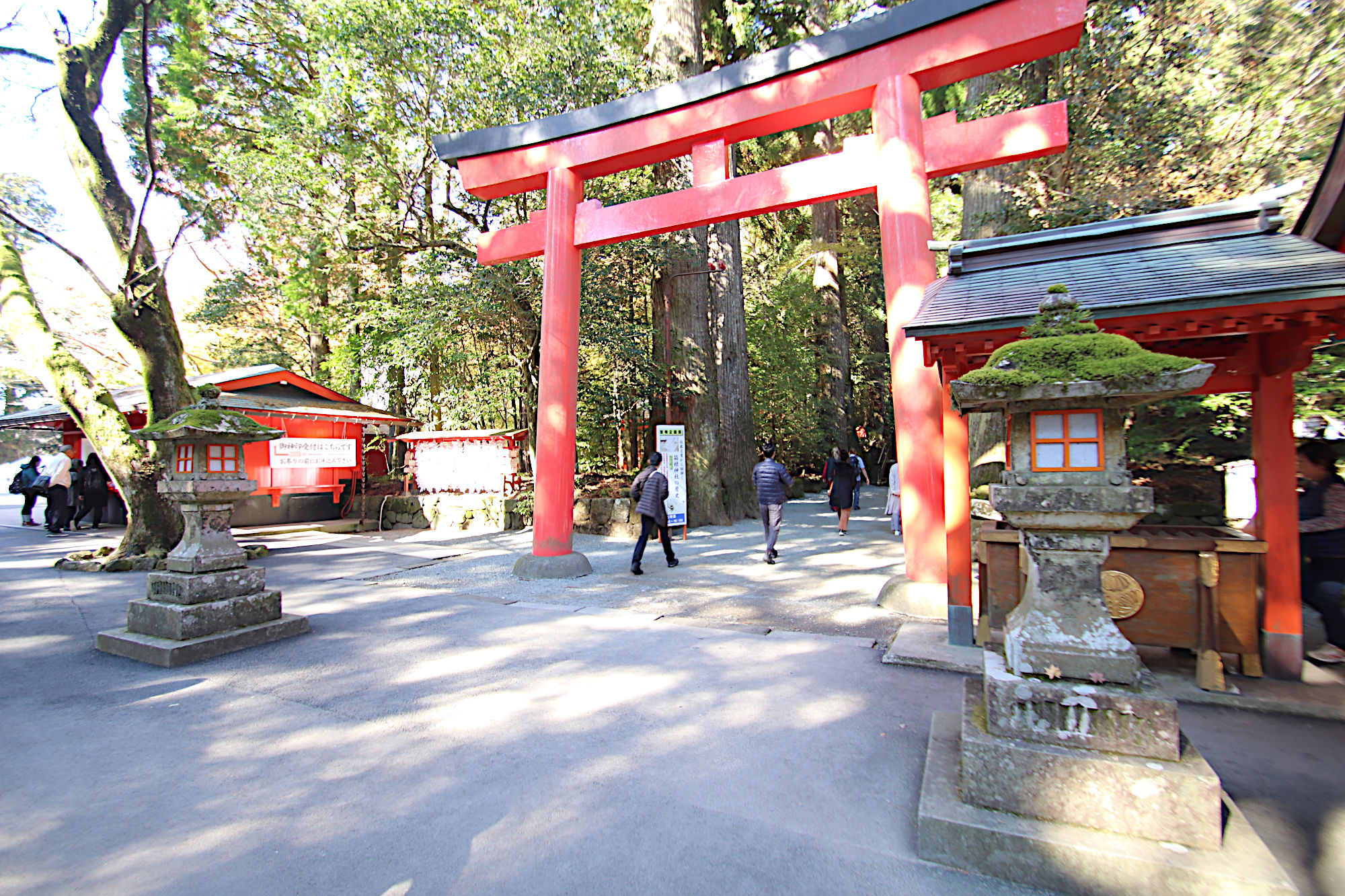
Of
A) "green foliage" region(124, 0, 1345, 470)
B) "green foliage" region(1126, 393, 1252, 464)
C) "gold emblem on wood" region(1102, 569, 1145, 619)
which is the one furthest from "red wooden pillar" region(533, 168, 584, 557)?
"green foliage" region(1126, 393, 1252, 464)

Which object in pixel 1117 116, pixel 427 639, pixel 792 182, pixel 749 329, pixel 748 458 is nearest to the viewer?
pixel 427 639

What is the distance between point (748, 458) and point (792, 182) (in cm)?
719

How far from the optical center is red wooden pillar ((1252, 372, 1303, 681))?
390 centimetres

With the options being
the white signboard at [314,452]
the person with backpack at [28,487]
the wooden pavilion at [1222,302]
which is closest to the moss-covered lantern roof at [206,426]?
the wooden pavilion at [1222,302]

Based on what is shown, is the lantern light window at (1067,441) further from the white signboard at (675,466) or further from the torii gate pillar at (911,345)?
the white signboard at (675,466)

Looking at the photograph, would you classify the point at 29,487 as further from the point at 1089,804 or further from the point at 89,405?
the point at 1089,804

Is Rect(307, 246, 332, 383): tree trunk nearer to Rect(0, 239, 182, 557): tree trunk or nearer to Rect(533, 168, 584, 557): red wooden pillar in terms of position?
Rect(0, 239, 182, 557): tree trunk

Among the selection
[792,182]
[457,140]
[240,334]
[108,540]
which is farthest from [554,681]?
[240,334]

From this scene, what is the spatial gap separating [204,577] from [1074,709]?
19.0 ft

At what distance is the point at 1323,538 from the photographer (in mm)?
4082

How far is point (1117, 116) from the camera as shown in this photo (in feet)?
26.5

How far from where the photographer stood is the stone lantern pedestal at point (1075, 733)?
6.98ft

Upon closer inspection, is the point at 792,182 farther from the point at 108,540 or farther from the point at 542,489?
the point at 108,540

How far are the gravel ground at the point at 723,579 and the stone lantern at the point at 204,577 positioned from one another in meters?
2.02
